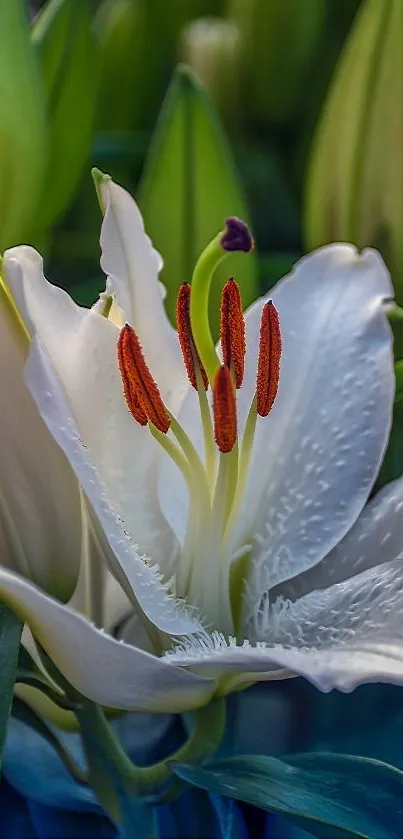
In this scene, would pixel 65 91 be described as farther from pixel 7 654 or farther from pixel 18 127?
pixel 7 654

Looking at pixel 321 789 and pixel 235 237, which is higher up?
pixel 235 237

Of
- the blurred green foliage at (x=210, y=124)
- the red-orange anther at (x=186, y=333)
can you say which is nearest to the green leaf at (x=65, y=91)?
the blurred green foliage at (x=210, y=124)

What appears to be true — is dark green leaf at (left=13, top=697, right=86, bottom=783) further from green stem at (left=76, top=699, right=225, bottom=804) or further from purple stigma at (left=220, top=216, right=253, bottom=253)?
purple stigma at (left=220, top=216, right=253, bottom=253)

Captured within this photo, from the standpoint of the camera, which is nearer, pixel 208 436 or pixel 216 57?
pixel 208 436

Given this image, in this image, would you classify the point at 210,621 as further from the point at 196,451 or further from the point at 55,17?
the point at 55,17

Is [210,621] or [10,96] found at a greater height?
[10,96]

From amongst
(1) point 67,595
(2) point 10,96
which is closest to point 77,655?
(1) point 67,595

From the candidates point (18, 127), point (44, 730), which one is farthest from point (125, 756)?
point (18, 127)
